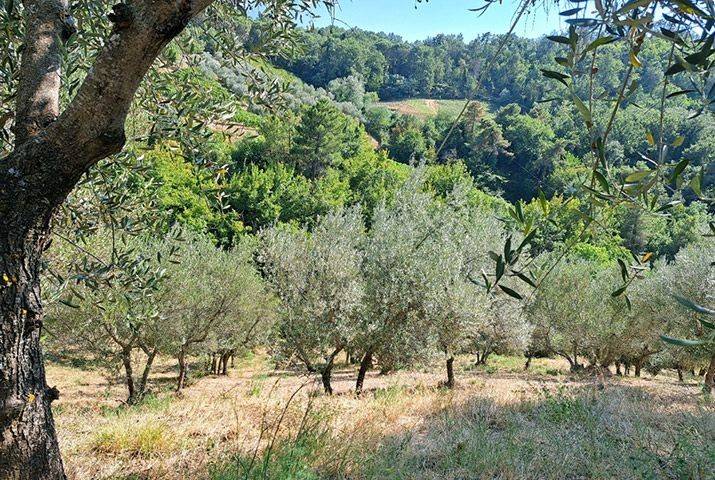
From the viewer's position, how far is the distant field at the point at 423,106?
333 ft

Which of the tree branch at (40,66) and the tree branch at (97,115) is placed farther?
the tree branch at (40,66)

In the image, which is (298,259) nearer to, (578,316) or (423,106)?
(578,316)

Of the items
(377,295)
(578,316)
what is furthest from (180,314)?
(578,316)

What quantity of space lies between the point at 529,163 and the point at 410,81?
182 feet

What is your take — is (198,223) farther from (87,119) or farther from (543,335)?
(87,119)

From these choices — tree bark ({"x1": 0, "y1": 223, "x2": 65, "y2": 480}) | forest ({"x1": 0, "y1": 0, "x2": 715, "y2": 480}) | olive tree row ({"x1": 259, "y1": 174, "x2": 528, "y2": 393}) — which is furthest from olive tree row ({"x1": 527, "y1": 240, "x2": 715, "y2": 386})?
tree bark ({"x1": 0, "y1": 223, "x2": 65, "y2": 480})

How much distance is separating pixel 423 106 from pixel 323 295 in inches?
3981

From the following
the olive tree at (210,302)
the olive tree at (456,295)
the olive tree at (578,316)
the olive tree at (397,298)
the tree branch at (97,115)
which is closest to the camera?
the tree branch at (97,115)

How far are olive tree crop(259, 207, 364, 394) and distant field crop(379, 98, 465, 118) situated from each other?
88870 mm

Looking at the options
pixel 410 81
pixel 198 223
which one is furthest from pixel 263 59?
pixel 410 81

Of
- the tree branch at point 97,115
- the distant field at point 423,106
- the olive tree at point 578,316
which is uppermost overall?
the distant field at point 423,106

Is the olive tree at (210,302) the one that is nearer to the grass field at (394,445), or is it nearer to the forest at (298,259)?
the forest at (298,259)

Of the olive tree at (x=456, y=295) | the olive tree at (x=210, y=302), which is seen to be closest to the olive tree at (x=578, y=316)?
the olive tree at (x=456, y=295)

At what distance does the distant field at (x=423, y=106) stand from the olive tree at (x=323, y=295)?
292 feet
